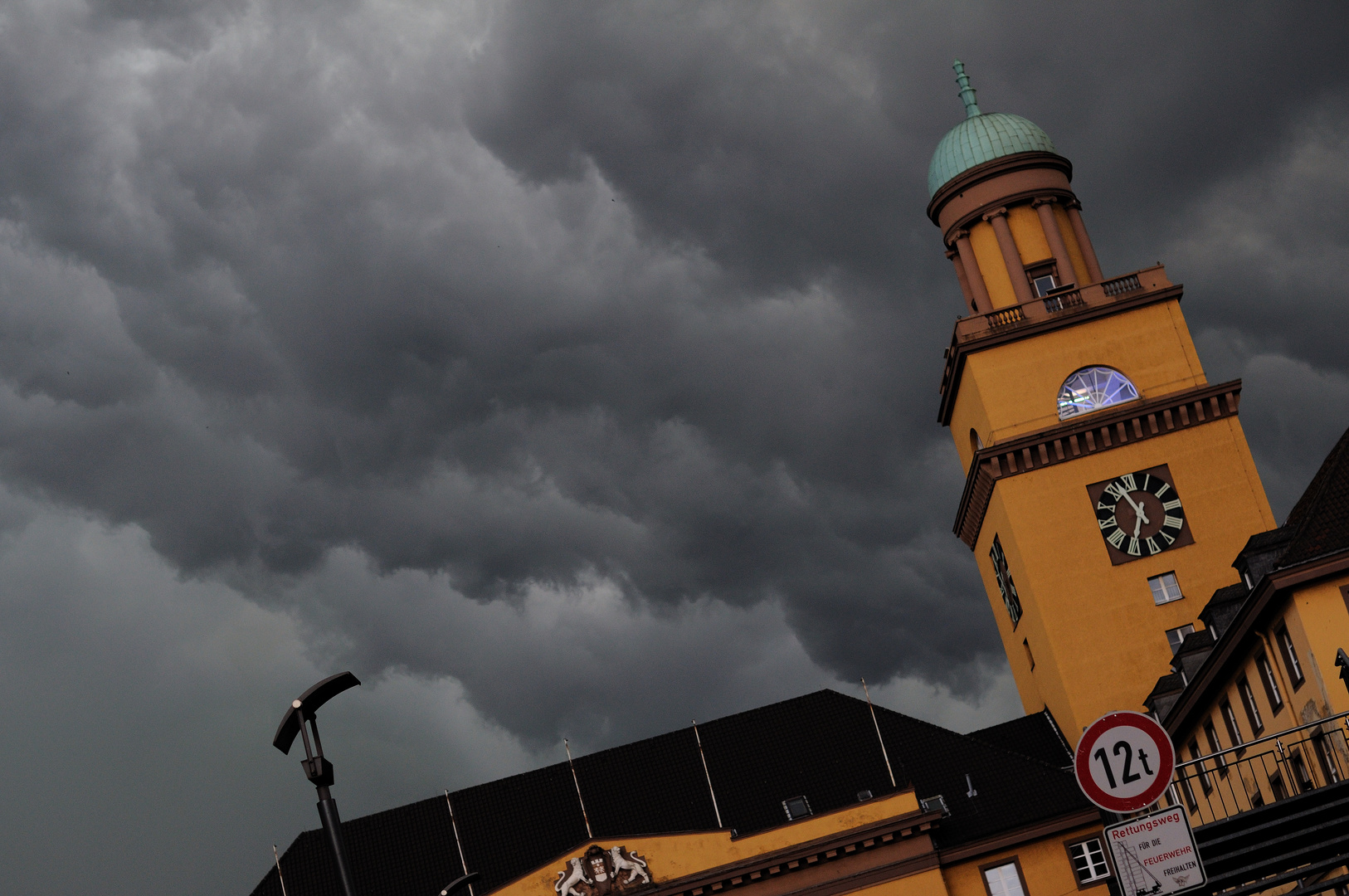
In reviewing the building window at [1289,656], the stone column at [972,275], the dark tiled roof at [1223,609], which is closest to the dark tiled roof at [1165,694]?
the dark tiled roof at [1223,609]

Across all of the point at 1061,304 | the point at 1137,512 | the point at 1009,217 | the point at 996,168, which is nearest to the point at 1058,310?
the point at 1061,304

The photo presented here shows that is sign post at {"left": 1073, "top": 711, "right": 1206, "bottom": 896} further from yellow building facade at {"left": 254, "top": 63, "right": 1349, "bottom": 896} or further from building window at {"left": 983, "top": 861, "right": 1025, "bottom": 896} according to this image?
building window at {"left": 983, "top": 861, "right": 1025, "bottom": 896}

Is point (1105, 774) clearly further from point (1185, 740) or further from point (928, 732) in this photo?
point (928, 732)

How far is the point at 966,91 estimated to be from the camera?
233 ft

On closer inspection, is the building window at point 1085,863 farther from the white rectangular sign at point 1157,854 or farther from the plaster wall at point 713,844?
the white rectangular sign at point 1157,854

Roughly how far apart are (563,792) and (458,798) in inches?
155

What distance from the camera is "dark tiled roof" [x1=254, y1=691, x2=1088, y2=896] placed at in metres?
54.0

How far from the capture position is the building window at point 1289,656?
122ft

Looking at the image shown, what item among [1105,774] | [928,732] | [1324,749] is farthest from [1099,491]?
[1105,774]

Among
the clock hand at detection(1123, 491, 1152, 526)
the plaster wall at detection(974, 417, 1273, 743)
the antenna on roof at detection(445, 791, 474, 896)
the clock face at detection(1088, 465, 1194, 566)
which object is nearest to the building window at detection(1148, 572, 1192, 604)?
the plaster wall at detection(974, 417, 1273, 743)

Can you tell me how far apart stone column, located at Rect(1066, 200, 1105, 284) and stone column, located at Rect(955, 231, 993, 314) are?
419 cm

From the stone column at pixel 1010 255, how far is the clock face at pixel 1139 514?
27.3 ft

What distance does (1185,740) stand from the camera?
4762 cm

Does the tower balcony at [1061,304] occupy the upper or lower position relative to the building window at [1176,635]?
upper
